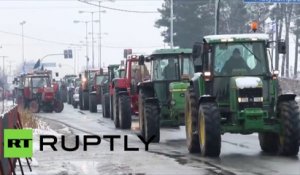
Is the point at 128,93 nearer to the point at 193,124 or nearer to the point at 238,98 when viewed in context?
the point at 193,124

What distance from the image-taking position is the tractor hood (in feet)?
51.0

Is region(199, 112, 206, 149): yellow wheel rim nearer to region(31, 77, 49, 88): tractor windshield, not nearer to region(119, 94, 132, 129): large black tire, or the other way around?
region(119, 94, 132, 129): large black tire

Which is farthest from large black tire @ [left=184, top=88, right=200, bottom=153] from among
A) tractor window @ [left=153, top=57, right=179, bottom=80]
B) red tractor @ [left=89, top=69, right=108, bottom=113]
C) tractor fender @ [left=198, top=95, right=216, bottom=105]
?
red tractor @ [left=89, top=69, right=108, bottom=113]

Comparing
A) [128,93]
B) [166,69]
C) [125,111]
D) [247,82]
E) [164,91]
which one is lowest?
[125,111]

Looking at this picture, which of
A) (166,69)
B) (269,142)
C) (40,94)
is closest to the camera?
(269,142)

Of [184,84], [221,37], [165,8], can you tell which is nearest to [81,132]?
[184,84]

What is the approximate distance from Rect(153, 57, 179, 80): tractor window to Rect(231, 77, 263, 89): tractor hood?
5.76 meters

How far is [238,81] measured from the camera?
15602 millimetres

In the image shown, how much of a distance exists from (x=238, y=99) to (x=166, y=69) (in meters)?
6.12

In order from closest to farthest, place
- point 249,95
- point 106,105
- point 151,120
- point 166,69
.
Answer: point 249,95, point 151,120, point 166,69, point 106,105

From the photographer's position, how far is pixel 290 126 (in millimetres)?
15234

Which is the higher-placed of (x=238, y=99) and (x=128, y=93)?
(x=238, y=99)

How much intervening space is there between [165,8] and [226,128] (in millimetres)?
67721

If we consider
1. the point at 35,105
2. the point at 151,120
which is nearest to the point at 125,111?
the point at 151,120
